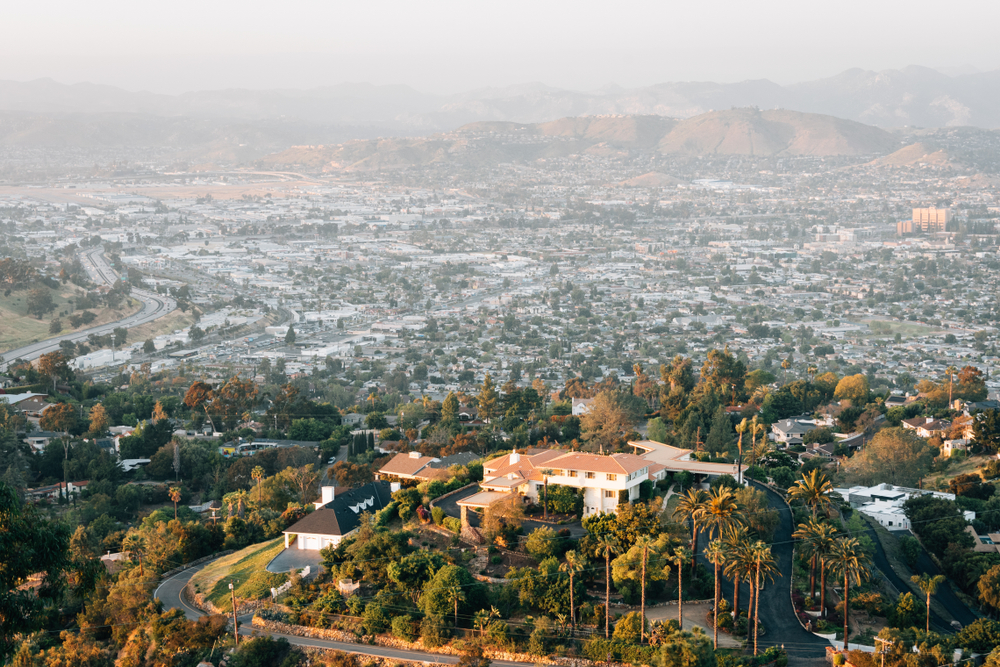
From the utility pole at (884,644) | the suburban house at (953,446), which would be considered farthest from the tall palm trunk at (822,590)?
the suburban house at (953,446)

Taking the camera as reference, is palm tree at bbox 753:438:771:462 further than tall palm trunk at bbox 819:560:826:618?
Yes

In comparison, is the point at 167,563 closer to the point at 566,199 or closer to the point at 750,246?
the point at 750,246

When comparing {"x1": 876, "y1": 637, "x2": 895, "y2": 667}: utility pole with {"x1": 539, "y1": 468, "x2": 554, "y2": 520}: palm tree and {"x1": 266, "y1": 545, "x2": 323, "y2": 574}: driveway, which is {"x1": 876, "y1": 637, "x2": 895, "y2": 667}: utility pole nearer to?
{"x1": 539, "y1": 468, "x2": 554, "y2": 520}: palm tree

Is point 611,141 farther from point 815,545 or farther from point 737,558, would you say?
point 737,558

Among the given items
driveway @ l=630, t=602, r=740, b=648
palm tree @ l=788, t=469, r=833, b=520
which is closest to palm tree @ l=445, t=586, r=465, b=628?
driveway @ l=630, t=602, r=740, b=648

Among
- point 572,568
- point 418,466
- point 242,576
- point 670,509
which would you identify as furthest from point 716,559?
point 418,466

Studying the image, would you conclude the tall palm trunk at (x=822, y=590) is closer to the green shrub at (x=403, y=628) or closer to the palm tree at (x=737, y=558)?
the palm tree at (x=737, y=558)
